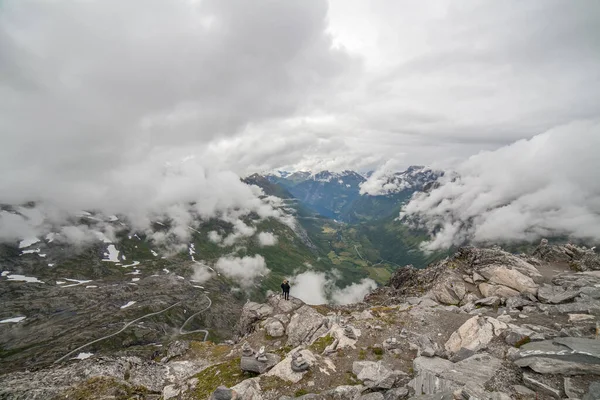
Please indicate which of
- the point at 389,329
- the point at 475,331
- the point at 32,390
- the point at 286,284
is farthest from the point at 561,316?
the point at 32,390

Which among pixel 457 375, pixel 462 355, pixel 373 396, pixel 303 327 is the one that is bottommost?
pixel 303 327

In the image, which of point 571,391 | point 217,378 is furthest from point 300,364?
point 571,391

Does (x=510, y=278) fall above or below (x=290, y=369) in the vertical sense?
below

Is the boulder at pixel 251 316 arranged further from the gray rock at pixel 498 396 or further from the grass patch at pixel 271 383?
the gray rock at pixel 498 396

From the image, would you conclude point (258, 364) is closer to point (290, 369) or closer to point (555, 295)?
point (290, 369)

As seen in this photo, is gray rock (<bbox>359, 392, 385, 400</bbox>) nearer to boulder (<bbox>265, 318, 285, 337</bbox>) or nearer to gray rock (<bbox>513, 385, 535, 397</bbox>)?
gray rock (<bbox>513, 385, 535, 397</bbox>)

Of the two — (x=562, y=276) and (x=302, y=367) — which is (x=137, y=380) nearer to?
(x=302, y=367)
